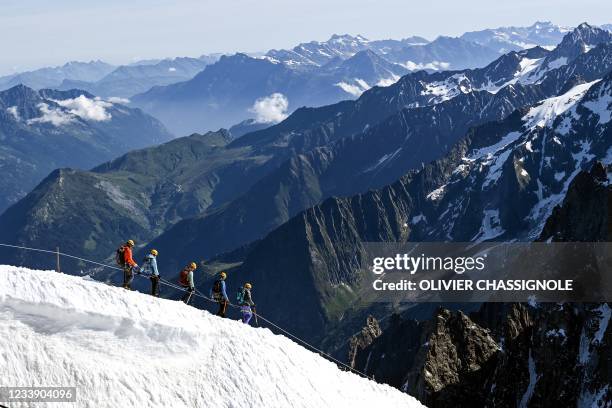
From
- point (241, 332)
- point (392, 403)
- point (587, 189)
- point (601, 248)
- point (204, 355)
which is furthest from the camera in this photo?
point (587, 189)

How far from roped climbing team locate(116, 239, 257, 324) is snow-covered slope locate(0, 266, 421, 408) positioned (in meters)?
1.38

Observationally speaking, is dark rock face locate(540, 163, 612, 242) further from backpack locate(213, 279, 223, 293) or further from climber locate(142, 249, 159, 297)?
climber locate(142, 249, 159, 297)

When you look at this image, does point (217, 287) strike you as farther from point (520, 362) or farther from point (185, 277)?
point (520, 362)

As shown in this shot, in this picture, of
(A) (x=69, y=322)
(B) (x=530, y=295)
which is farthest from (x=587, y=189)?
(A) (x=69, y=322)

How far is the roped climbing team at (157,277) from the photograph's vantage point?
46.2 m

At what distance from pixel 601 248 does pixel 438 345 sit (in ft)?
161

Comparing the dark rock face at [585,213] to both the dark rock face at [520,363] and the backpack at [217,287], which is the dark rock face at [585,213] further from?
the backpack at [217,287]

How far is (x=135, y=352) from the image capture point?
42.4 m

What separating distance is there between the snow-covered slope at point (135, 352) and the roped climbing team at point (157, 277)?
1.38m

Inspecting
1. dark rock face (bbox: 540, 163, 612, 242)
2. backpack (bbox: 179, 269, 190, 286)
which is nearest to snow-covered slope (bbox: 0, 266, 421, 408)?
backpack (bbox: 179, 269, 190, 286)

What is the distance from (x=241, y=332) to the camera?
161ft

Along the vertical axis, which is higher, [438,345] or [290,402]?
[290,402]

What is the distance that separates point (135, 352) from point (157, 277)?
645 cm

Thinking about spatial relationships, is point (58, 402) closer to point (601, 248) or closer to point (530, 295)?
point (601, 248)
